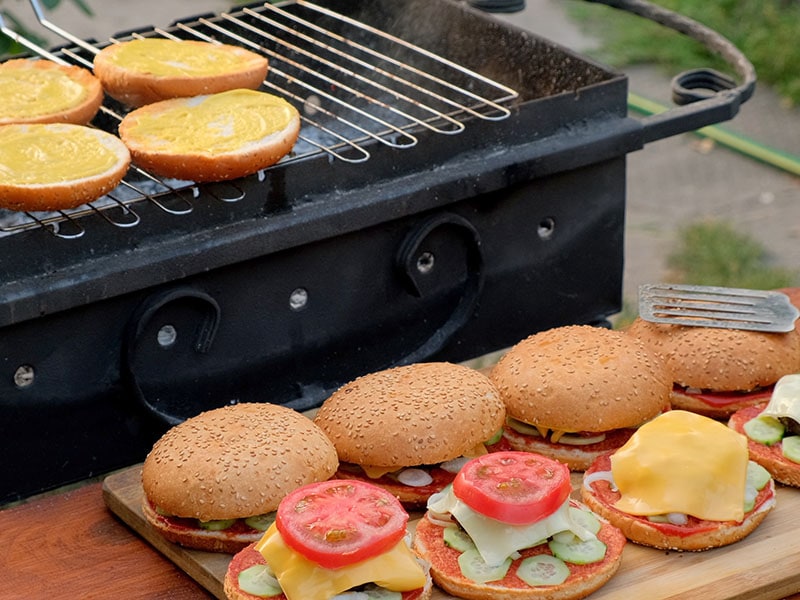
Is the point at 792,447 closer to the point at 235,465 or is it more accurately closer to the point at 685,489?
the point at 685,489

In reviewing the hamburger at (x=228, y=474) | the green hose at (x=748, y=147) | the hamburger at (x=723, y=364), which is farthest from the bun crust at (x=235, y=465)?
the green hose at (x=748, y=147)

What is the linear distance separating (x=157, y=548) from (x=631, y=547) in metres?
1.13

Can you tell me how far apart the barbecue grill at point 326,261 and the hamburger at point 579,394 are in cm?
47

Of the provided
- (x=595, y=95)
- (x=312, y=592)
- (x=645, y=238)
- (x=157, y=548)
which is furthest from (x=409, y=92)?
(x=645, y=238)

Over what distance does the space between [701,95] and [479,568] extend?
74.3 inches

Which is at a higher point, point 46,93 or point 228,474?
point 46,93

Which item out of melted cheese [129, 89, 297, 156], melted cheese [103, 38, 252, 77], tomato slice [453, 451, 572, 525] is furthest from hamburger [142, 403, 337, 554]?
melted cheese [103, 38, 252, 77]

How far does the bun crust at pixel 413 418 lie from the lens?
128 inches

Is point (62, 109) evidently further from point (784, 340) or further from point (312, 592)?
point (784, 340)

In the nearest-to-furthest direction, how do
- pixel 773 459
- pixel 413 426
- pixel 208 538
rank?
1. pixel 208 538
2. pixel 413 426
3. pixel 773 459

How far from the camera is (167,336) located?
11.8ft

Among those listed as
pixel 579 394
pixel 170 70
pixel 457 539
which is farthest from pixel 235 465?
pixel 170 70

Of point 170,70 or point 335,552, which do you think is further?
point 170,70

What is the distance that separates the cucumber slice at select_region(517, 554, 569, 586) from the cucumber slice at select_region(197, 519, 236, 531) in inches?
26.7
